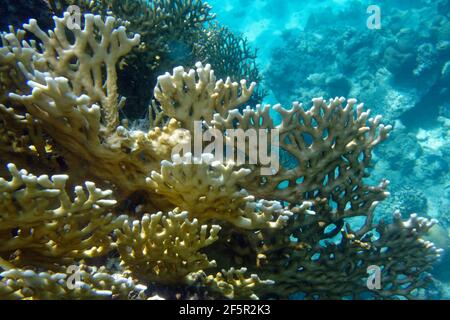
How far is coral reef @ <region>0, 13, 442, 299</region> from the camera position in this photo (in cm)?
234

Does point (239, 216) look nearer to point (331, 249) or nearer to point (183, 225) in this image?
point (183, 225)

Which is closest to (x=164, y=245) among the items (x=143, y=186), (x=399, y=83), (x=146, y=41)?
(x=143, y=186)

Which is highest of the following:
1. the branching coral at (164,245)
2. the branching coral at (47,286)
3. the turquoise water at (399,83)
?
the turquoise water at (399,83)

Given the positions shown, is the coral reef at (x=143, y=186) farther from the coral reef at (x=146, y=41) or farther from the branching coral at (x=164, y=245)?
the coral reef at (x=146, y=41)

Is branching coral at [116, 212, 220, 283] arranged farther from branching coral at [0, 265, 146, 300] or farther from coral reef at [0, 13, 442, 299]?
branching coral at [0, 265, 146, 300]

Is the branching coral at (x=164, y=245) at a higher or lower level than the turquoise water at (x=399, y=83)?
lower

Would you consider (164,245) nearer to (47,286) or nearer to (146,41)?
(47,286)

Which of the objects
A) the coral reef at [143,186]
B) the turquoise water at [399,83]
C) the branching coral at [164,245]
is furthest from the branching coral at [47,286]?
the turquoise water at [399,83]

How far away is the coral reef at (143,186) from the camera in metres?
2.34

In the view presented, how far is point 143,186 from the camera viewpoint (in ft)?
9.43

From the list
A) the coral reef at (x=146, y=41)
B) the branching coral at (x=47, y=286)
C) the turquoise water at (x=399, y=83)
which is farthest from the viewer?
the turquoise water at (x=399, y=83)

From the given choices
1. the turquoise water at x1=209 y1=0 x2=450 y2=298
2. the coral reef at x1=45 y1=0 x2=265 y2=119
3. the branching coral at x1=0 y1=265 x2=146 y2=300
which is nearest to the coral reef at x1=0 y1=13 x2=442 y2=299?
the branching coral at x1=0 y1=265 x2=146 y2=300

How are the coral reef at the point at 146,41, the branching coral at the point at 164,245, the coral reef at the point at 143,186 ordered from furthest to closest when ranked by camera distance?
the coral reef at the point at 146,41 < the branching coral at the point at 164,245 < the coral reef at the point at 143,186

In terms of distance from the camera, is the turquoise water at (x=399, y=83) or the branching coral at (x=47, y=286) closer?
the branching coral at (x=47, y=286)
